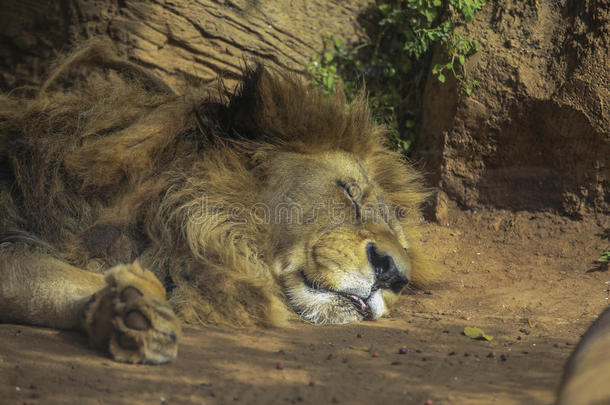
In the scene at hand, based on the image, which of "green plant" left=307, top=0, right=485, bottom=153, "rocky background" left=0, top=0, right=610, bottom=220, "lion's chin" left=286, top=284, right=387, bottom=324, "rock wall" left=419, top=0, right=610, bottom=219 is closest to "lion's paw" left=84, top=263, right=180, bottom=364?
"lion's chin" left=286, top=284, right=387, bottom=324

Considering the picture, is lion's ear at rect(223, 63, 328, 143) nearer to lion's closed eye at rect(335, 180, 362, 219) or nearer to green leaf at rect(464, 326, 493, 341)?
lion's closed eye at rect(335, 180, 362, 219)

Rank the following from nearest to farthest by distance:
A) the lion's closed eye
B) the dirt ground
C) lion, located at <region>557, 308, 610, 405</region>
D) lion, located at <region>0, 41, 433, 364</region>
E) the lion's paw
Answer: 1. lion, located at <region>557, 308, 610, 405</region>
2. the dirt ground
3. the lion's paw
4. lion, located at <region>0, 41, 433, 364</region>
5. the lion's closed eye

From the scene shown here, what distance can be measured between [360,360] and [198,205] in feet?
3.82

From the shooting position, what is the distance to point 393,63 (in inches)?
218

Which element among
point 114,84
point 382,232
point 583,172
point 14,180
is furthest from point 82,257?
point 583,172

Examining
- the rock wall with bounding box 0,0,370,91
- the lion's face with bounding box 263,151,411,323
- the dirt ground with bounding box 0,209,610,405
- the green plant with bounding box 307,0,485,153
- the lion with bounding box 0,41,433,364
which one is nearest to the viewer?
the dirt ground with bounding box 0,209,610,405

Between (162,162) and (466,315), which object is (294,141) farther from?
(466,315)

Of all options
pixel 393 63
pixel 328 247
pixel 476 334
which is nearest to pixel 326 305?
pixel 328 247

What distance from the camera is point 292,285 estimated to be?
3160 mm

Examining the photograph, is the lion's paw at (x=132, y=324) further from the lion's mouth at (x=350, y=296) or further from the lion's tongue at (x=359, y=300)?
the lion's tongue at (x=359, y=300)

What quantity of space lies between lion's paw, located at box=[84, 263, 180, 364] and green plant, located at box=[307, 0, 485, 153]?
10.2 feet

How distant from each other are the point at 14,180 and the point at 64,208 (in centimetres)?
30

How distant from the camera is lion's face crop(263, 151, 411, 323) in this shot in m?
3.15

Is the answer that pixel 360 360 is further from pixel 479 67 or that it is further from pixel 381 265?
pixel 479 67
